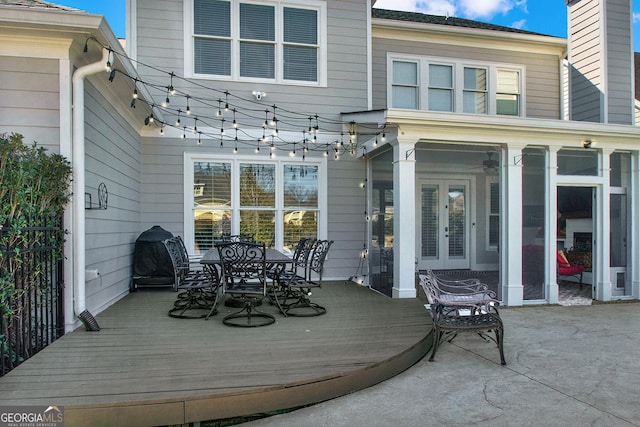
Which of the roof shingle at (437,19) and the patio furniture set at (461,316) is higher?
the roof shingle at (437,19)

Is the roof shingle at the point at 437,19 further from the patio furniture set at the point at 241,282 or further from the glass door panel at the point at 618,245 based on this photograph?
the patio furniture set at the point at 241,282

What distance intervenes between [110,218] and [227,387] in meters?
3.29

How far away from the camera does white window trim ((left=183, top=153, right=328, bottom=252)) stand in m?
6.77

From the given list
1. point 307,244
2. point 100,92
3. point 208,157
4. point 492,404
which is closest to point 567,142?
point 307,244

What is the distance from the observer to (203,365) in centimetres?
305

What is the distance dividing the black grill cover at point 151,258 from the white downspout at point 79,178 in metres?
2.06

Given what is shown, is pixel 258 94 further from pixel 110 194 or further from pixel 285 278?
pixel 285 278

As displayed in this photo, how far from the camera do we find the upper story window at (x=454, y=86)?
7945 mm

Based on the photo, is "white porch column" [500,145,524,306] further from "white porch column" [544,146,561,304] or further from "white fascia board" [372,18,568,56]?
"white fascia board" [372,18,568,56]

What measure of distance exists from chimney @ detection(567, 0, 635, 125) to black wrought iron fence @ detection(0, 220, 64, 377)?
28.6ft

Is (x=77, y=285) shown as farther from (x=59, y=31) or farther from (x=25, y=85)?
(x=59, y=31)

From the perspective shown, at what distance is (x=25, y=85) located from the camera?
3.79 meters

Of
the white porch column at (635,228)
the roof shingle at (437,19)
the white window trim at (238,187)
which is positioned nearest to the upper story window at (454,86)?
the roof shingle at (437,19)

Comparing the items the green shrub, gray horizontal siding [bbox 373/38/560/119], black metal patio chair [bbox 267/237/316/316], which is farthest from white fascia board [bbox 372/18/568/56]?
the green shrub
